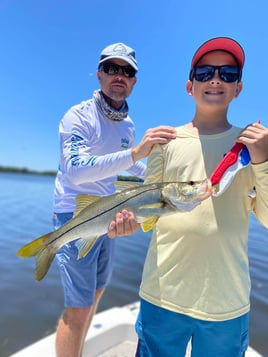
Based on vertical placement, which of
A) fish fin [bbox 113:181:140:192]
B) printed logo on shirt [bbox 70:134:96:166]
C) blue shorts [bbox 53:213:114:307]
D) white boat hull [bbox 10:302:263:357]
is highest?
printed logo on shirt [bbox 70:134:96:166]

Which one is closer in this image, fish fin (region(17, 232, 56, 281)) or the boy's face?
the boy's face

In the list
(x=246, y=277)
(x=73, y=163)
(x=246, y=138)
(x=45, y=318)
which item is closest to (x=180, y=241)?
(x=246, y=277)

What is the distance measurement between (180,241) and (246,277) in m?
0.50

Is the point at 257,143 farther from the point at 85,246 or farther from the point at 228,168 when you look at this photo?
the point at 85,246

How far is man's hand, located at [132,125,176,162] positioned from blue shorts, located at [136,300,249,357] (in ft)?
3.70

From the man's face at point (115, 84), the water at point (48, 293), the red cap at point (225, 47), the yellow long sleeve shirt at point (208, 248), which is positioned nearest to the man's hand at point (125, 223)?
the yellow long sleeve shirt at point (208, 248)

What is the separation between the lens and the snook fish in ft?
6.68

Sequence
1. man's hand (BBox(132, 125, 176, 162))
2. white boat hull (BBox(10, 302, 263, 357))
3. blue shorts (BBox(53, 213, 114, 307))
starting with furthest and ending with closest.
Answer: white boat hull (BBox(10, 302, 263, 357)) → blue shorts (BBox(53, 213, 114, 307)) → man's hand (BBox(132, 125, 176, 162))

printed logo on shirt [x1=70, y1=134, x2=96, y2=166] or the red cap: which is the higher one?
the red cap

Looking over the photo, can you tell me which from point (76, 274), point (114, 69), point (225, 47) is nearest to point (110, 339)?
point (76, 274)

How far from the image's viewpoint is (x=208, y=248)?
2.08 metres

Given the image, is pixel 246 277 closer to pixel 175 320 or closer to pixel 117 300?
pixel 175 320

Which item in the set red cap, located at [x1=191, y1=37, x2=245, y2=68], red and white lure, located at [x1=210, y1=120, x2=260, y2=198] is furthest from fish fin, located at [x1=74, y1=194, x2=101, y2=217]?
red cap, located at [x1=191, y1=37, x2=245, y2=68]

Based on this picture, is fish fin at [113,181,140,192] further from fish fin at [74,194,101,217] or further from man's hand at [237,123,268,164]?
man's hand at [237,123,268,164]
